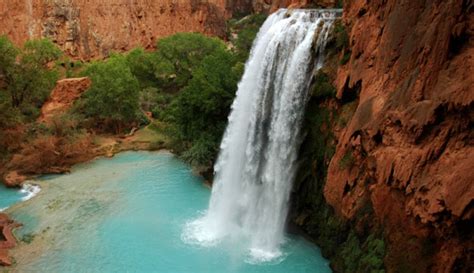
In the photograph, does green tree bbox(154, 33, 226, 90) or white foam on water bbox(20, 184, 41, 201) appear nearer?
white foam on water bbox(20, 184, 41, 201)

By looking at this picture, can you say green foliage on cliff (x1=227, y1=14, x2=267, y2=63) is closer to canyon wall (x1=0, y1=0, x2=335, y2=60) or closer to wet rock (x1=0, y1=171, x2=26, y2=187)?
canyon wall (x1=0, y1=0, x2=335, y2=60)

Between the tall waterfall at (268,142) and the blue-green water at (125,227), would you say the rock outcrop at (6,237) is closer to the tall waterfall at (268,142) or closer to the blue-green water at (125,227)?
the blue-green water at (125,227)

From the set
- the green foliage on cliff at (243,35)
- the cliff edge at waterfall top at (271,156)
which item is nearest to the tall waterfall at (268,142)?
the cliff edge at waterfall top at (271,156)

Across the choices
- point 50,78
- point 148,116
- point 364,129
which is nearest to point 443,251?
point 364,129

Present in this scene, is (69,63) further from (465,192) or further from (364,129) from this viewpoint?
(465,192)

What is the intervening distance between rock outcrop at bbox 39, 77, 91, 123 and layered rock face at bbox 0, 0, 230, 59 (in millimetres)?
7298

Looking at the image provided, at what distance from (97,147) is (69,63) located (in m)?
10.6

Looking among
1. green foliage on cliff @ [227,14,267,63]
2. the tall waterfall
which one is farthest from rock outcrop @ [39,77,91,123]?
the tall waterfall

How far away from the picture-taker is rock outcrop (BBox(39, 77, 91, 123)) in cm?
2234

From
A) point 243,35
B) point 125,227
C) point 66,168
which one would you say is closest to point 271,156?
point 125,227

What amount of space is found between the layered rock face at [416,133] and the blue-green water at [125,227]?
295 cm

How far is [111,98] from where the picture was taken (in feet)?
71.1

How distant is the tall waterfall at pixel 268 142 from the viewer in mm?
11961

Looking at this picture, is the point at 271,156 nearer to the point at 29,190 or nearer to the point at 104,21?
the point at 29,190
